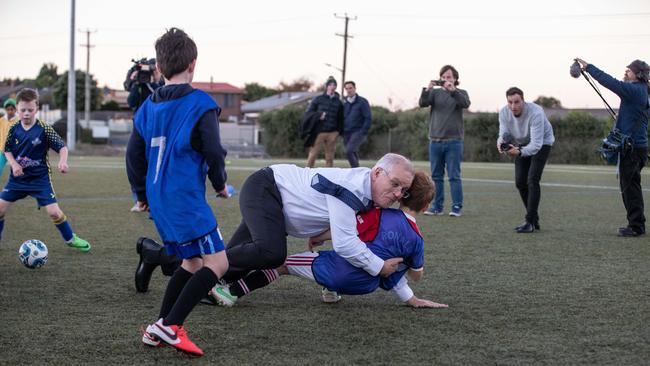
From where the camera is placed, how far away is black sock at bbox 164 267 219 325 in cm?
387

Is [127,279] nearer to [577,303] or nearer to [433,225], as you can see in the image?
[577,303]

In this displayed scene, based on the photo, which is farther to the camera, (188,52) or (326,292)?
(326,292)

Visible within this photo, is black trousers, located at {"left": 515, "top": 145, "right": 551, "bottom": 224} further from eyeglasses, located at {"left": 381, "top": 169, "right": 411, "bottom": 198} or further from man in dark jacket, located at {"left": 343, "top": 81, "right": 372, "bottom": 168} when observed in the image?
man in dark jacket, located at {"left": 343, "top": 81, "right": 372, "bottom": 168}

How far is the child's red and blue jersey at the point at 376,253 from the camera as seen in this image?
4840 millimetres

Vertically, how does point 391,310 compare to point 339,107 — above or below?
below

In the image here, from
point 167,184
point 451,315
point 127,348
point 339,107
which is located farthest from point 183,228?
point 339,107

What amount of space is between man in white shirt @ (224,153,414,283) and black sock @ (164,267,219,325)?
0.71 metres

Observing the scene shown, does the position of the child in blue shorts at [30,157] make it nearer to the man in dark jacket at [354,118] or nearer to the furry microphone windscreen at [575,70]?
the furry microphone windscreen at [575,70]

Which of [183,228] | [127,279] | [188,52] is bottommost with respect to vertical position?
[127,279]

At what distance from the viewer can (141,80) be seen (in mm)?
10172

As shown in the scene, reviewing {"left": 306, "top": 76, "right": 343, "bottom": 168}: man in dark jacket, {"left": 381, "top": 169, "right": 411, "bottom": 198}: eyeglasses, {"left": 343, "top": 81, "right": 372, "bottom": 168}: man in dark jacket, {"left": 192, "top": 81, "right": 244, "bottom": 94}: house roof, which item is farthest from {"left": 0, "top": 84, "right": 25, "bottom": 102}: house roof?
{"left": 381, "top": 169, "right": 411, "bottom": 198}: eyeglasses

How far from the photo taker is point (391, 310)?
4973 mm

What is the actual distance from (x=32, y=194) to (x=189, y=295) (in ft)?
12.5

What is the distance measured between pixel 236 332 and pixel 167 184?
1.00 metres
